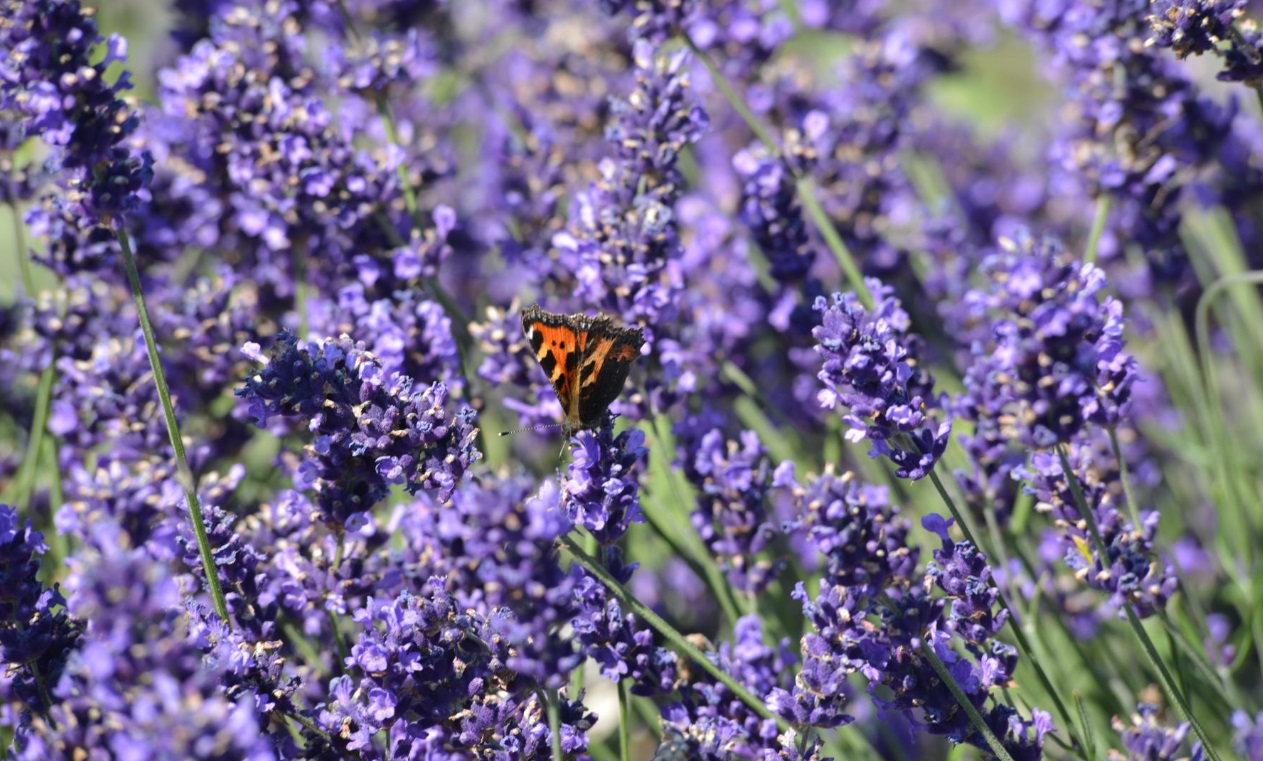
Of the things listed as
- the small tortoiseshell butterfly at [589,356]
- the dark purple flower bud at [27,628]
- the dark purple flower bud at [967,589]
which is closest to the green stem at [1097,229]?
the dark purple flower bud at [967,589]

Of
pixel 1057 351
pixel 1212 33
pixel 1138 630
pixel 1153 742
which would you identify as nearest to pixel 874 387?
pixel 1057 351

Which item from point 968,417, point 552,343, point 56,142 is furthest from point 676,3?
point 56,142

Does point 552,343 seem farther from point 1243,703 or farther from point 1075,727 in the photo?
point 1243,703

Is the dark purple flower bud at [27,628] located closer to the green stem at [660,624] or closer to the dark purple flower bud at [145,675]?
the dark purple flower bud at [145,675]

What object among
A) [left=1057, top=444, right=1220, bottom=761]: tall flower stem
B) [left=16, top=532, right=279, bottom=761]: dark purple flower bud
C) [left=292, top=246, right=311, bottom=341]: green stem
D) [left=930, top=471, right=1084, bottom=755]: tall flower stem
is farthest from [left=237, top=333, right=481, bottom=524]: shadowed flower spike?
[left=1057, top=444, right=1220, bottom=761]: tall flower stem

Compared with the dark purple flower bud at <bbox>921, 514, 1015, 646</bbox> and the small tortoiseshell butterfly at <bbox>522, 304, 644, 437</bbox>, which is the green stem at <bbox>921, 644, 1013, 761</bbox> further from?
the small tortoiseshell butterfly at <bbox>522, 304, 644, 437</bbox>

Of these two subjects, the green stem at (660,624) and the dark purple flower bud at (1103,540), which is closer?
the green stem at (660,624)

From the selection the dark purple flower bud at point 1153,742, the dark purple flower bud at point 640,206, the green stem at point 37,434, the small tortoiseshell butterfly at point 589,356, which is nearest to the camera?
the dark purple flower bud at point 1153,742

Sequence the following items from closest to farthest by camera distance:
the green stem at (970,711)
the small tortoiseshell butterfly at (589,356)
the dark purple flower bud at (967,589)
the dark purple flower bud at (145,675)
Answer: the dark purple flower bud at (145,675) → the green stem at (970,711) → the dark purple flower bud at (967,589) → the small tortoiseshell butterfly at (589,356)

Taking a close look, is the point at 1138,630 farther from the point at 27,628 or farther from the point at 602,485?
the point at 27,628
